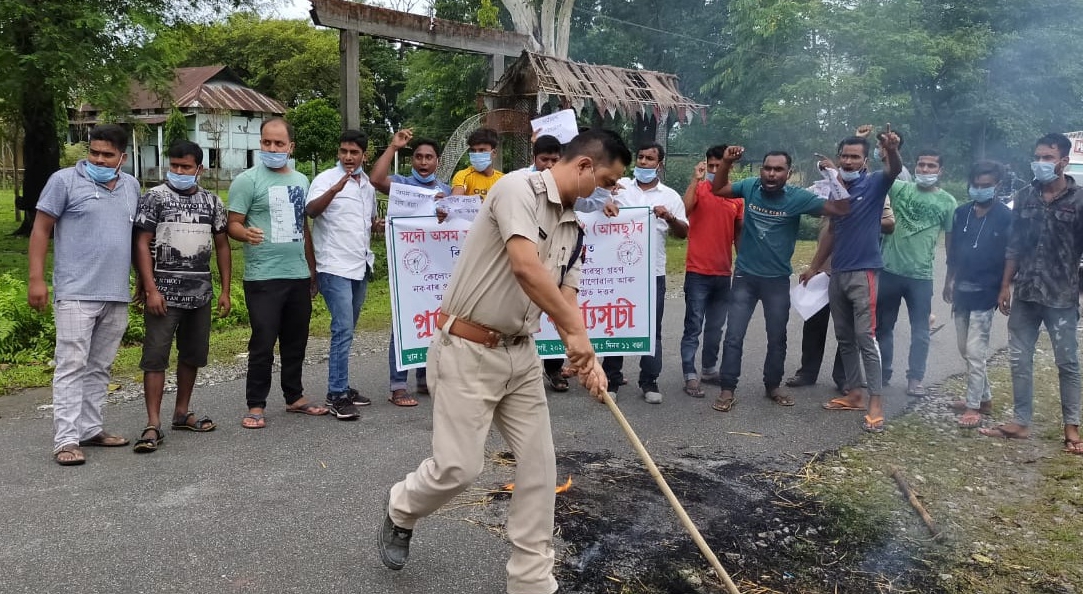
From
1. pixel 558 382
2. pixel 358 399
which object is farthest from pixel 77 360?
pixel 558 382

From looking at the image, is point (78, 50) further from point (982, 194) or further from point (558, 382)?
point (982, 194)

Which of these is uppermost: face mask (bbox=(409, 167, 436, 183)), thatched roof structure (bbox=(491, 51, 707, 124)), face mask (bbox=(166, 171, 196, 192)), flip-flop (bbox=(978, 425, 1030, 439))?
thatched roof structure (bbox=(491, 51, 707, 124))

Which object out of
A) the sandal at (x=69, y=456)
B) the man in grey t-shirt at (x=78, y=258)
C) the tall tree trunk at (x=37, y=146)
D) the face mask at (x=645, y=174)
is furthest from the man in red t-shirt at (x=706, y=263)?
the tall tree trunk at (x=37, y=146)

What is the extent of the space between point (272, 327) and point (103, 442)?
1180mm

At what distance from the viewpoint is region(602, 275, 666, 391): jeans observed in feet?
20.8

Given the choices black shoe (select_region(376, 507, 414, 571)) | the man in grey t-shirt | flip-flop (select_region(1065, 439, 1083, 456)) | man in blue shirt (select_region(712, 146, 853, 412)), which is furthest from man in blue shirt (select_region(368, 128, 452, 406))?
flip-flop (select_region(1065, 439, 1083, 456))

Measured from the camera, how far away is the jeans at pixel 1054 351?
5.39 m

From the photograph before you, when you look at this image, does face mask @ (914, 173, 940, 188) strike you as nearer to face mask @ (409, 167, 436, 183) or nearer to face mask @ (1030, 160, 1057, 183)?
face mask @ (1030, 160, 1057, 183)

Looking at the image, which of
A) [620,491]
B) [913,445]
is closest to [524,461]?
[620,491]

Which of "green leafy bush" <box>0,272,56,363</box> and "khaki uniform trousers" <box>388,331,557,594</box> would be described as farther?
"green leafy bush" <box>0,272,56,363</box>

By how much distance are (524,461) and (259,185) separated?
3.01 metres

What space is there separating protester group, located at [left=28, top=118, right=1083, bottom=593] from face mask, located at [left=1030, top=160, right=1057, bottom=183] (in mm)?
15

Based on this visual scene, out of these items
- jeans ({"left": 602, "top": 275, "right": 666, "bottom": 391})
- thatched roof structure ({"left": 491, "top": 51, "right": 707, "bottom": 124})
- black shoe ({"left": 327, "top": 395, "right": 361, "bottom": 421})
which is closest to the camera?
black shoe ({"left": 327, "top": 395, "right": 361, "bottom": 421})

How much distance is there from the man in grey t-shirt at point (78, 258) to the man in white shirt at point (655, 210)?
134 inches
